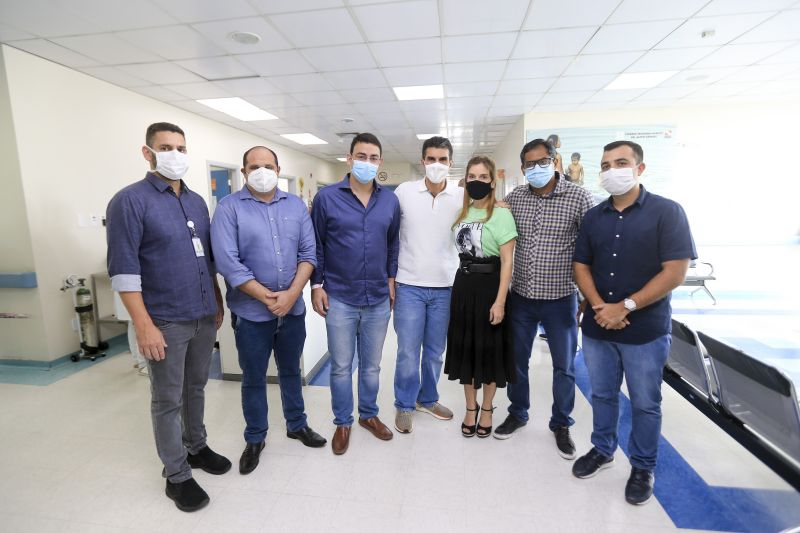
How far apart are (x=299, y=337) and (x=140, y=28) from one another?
3252 millimetres

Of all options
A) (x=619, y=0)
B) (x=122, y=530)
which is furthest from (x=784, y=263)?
(x=122, y=530)

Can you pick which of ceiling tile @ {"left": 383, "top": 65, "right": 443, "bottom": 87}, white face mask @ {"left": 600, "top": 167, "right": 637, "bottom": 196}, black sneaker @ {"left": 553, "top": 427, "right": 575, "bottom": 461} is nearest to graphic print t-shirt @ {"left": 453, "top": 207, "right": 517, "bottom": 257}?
white face mask @ {"left": 600, "top": 167, "right": 637, "bottom": 196}

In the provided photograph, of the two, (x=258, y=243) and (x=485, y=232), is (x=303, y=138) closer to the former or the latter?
(x=258, y=243)

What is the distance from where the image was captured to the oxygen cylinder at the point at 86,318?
3.90m

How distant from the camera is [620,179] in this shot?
1771mm

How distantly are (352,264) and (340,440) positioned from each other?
3.41 ft

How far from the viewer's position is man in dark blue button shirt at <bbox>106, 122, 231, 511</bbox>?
1638 mm

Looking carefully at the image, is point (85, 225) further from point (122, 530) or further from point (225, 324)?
point (122, 530)

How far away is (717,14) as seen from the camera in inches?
132

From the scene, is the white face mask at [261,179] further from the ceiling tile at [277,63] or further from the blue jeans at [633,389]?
the ceiling tile at [277,63]

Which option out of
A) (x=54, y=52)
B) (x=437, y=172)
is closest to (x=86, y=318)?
(x=54, y=52)

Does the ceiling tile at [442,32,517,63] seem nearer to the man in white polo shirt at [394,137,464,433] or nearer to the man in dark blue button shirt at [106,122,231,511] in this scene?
the man in white polo shirt at [394,137,464,433]

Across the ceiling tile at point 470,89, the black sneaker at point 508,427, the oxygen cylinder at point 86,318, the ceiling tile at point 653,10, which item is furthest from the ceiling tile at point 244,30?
the black sneaker at point 508,427

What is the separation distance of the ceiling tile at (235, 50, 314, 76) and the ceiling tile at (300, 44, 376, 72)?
0.11 m
